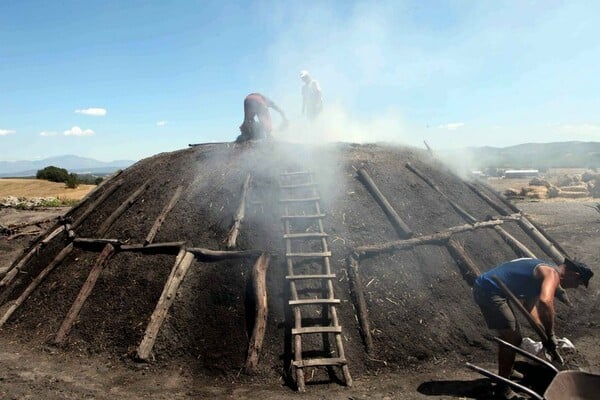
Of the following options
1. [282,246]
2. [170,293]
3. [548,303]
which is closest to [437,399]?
[548,303]

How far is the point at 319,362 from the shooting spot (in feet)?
18.7

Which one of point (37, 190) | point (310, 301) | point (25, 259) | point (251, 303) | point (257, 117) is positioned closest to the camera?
point (310, 301)

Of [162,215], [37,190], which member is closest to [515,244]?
[162,215]

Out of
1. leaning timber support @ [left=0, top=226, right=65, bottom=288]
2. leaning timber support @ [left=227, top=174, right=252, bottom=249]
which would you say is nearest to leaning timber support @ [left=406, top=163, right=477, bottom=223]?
leaning timber support @ [left=227, top=174, right=252, bottom=249]

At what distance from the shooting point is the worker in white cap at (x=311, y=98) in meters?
11.7

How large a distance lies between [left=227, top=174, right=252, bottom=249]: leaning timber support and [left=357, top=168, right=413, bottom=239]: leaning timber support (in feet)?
8.29

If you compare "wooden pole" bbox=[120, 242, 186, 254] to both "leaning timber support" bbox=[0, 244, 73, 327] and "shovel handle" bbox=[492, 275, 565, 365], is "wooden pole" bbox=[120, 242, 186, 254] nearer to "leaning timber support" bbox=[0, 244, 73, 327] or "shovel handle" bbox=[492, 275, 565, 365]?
"leaning timber support" bbox=[0, 244, 73, 327]

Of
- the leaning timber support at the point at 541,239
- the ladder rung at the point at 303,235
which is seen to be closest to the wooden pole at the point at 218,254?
the ladder rung at the point at 303,235

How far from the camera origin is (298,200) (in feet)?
26.1

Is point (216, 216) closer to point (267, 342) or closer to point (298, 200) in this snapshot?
point (298, 200)

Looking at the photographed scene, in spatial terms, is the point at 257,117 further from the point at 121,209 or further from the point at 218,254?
the point at 218,254

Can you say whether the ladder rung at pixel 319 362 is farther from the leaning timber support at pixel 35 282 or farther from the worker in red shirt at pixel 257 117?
the worker in red shirt at pixel 257 117

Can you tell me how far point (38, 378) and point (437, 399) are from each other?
5637mm

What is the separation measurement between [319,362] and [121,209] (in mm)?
5661
